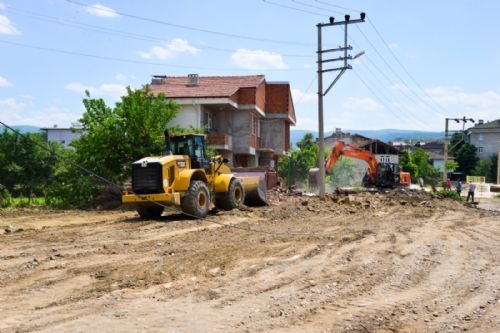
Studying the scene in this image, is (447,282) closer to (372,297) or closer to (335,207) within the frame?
(372,297)

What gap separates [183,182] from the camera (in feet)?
55.9

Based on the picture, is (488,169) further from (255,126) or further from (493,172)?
(255,126)

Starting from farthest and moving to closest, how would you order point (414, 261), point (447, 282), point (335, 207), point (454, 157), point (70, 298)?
1. point (454, 157)
2. point (335, 207)
3. point (414, 261)
4. point (447, 282)
5. point (70, 298)

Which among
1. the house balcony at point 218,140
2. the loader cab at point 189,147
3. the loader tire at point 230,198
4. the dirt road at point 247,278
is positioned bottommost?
the dirt road at point 247,278

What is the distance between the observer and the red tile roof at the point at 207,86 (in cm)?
3425

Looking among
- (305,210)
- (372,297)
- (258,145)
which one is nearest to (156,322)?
(372,297)

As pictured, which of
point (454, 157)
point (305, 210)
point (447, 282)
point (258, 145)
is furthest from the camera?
point (454, 157)

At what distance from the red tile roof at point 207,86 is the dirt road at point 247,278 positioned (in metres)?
19.1

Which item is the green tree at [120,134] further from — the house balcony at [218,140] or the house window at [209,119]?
the house window at [209,119]

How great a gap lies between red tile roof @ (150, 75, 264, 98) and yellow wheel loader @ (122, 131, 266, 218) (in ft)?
47.8

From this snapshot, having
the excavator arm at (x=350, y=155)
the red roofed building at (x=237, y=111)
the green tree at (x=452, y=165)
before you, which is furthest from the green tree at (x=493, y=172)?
the excavator arm at (x=350, y=155)

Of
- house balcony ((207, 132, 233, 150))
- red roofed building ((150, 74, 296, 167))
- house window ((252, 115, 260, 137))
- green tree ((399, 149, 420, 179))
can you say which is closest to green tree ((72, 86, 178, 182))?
red roofed building ((150, 74, 296, 167))

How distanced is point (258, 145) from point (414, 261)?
30824mm

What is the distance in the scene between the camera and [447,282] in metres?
8.65
